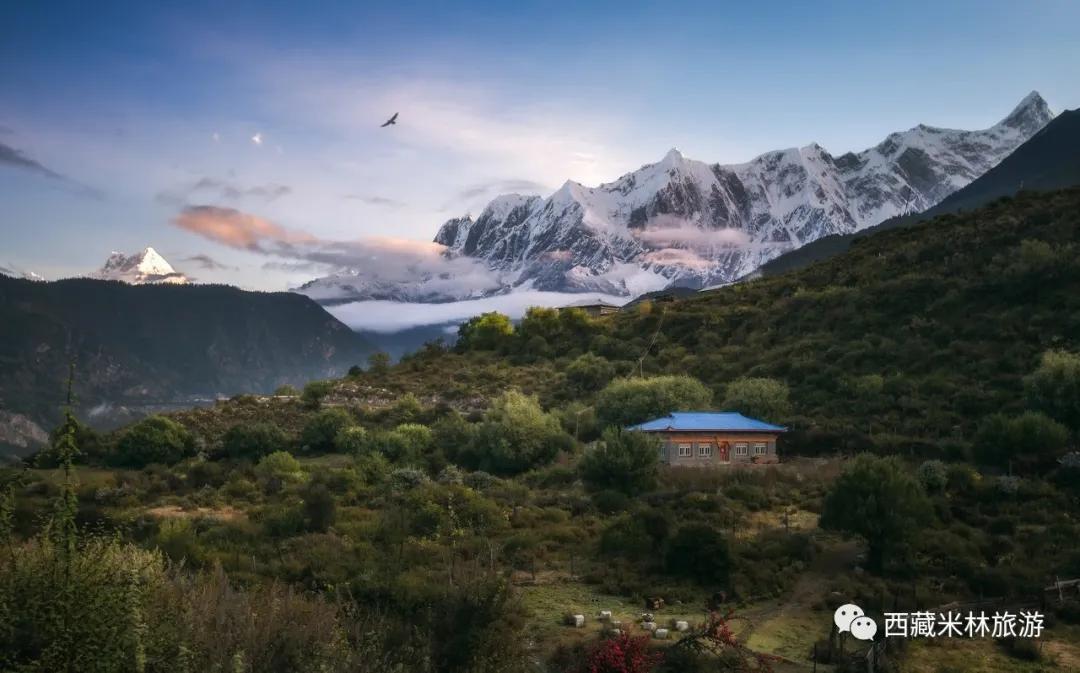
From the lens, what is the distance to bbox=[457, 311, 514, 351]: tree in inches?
3342

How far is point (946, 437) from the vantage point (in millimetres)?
38062

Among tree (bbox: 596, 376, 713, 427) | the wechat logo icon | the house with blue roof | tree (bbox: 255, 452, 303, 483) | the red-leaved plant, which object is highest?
tree (bbox: 596, 376, 713, 427)

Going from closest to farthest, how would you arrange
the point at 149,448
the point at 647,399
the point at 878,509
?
the point at 878,509 → the point at 647,399 → the point at 149,448

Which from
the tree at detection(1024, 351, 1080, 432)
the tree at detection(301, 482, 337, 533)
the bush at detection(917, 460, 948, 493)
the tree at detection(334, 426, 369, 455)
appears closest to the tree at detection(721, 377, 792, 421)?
the tree at detection(1024, 351, 1080, 432)

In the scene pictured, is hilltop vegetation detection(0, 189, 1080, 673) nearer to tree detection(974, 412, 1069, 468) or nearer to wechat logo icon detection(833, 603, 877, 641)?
tree detection(974, 412, 1069, 468)

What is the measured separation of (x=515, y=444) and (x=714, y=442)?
963 centimetres

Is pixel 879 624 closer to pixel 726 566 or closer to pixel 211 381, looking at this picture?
pixel 726 566

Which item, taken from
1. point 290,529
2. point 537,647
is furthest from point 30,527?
point 537,647

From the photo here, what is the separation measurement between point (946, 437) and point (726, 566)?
21.9m

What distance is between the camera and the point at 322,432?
49.1 m

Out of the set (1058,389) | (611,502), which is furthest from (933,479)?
(1058,389)

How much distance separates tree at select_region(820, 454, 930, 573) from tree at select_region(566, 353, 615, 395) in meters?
36.7

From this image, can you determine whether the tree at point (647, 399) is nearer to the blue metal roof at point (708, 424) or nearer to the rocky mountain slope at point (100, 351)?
the blue metal roof at point (708, 424)

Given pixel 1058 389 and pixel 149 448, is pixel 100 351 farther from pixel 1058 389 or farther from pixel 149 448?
pixel 1058 389
